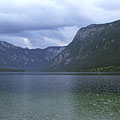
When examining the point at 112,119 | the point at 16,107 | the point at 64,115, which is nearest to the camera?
the point at 112,119

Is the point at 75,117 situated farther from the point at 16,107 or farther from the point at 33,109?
the point at 16,107

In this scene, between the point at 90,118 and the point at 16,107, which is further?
the point at 16,107

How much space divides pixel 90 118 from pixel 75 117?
9.94ft

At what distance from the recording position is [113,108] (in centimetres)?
5181

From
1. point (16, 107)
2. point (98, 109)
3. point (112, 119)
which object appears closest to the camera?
point (112, 119)

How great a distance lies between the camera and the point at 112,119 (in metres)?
41.0

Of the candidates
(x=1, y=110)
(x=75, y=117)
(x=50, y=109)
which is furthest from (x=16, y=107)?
(x=75, y=117)

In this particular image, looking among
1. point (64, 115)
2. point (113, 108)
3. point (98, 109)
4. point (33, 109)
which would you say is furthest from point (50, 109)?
point (113, 108)

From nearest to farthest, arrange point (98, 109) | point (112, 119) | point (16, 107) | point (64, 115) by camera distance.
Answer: point (112, 119), point (64, 115), point (98, 109), point (16, 107)

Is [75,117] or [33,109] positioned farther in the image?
[33,109]

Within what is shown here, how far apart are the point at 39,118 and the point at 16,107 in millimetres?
13914

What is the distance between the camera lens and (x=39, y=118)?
42.8m

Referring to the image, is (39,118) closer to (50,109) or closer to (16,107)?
(50,109)

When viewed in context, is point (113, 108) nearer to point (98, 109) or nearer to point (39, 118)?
point (98, 109)
